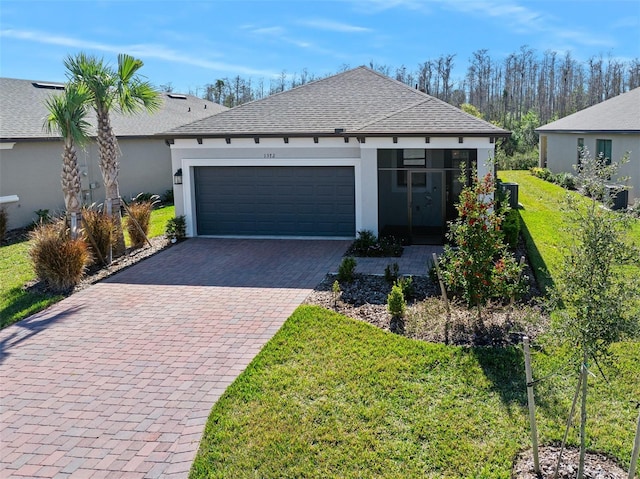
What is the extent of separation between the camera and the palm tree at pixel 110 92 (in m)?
13.1

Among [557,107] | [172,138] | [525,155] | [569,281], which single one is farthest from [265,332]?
[557,107]

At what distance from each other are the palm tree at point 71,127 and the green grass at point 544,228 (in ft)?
32.6

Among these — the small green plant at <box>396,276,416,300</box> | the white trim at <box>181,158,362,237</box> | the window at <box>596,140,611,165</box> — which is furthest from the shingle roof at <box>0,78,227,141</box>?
the window at <box>596,140,611,165</box>

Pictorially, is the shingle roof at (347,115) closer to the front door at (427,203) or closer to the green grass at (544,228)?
the front door at (427,203)

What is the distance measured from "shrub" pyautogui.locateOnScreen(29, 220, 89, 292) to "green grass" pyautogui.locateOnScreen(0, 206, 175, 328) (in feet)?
1.54

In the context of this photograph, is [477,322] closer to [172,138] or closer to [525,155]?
[172,138]

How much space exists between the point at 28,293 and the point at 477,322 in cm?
879

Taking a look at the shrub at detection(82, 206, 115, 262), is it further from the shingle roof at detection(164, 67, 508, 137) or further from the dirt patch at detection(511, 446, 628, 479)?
the dirt patch at detection(511, 446, 628, 479)

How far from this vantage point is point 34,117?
65.8 ft

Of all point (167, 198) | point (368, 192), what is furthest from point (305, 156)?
point (167, 198)

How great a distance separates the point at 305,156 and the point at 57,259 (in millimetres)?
6973

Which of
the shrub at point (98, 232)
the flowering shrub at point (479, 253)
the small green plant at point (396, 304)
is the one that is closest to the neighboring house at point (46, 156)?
the shrub at point (98, 232)

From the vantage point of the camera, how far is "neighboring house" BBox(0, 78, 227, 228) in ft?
59.4

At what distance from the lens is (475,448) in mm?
5668
